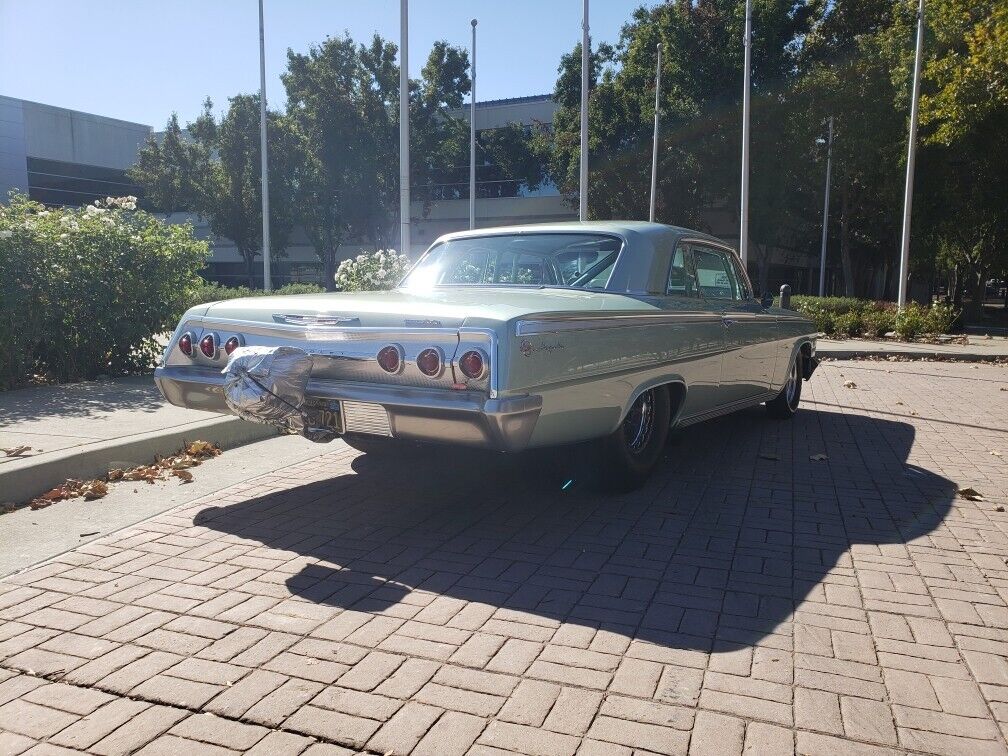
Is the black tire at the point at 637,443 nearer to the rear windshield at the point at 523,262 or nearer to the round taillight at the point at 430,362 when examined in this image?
the rear windshield at the point at 523,262

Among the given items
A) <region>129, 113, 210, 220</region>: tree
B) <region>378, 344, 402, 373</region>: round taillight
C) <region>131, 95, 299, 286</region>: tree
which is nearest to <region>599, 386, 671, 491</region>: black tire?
<region>378, 344, 402, 373</region>: round taillight

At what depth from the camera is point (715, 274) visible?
6.54 m

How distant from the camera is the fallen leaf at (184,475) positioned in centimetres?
563

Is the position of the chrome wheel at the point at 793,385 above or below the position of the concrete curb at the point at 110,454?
above

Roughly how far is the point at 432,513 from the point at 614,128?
3518 centimetres

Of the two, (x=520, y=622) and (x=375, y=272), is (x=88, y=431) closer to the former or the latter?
(x=520, y=622)

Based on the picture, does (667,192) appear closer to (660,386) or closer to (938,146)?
(938,146)

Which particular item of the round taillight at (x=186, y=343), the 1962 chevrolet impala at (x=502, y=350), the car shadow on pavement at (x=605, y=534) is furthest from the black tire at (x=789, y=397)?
the round taillight at (x=186, y=343)

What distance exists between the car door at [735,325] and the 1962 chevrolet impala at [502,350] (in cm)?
3

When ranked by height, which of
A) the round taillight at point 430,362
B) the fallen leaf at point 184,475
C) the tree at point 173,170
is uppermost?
the tree at point 173,170

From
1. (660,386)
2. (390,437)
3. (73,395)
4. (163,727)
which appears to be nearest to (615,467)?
(660,386)

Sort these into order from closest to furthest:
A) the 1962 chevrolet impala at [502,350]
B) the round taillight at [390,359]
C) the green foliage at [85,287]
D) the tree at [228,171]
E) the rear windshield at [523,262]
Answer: the 1962 chevrolet impala at [502,350] < the round taillight at [390,359] < the rear windshield at [523,262] < the green foliage at [85,287] < the tree at [228,171]

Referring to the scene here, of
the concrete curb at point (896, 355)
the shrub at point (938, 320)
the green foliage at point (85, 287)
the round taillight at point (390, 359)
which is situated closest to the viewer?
the round taillight at point (390, 359)

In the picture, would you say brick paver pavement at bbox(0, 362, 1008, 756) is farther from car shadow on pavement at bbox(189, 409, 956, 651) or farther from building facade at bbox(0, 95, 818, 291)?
building facade at bbox(0, 95, 818, 291)
